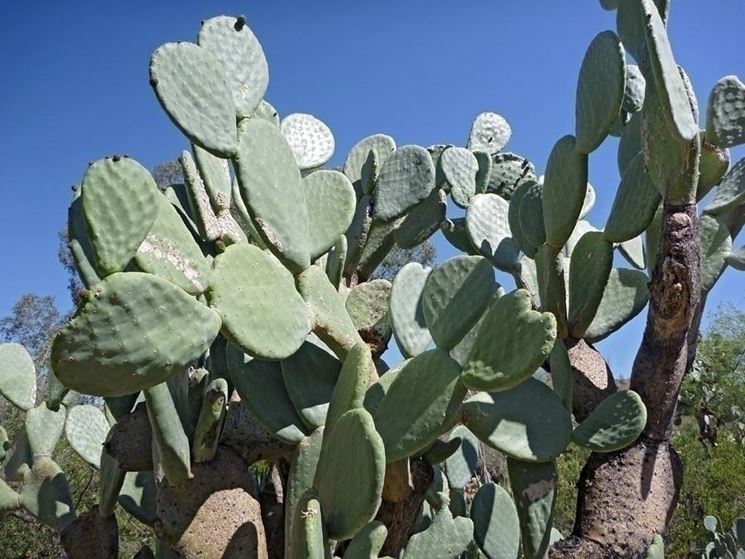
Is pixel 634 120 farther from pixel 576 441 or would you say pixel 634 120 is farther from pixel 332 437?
pixel 332 437

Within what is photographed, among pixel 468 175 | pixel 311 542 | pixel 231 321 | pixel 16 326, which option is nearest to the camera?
pixel 311 542

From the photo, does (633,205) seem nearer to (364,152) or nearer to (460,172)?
(460,172)

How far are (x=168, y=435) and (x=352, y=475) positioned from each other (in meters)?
0.54

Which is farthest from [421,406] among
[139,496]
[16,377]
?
[16,377]

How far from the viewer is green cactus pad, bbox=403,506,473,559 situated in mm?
1986

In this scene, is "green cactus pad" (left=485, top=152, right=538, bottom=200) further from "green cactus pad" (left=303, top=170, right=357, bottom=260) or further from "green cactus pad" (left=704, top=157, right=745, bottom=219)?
"green cactus pad" (left=303, top=170, right=357, bottom=260)

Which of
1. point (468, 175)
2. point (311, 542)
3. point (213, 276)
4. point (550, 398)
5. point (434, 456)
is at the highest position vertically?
point (468, 175)

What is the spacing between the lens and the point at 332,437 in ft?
4.79

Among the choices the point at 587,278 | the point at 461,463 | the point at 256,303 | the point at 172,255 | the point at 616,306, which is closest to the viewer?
the point at 172,255

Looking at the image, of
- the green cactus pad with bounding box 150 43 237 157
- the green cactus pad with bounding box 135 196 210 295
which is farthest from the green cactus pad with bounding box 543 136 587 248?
the green cactus pad with bounding box 135 196 210 295

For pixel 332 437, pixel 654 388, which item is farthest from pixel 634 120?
pixel 332 437

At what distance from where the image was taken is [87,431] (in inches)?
111

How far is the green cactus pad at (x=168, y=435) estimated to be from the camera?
1673mm

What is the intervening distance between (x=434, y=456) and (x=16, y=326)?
54.1 ft
